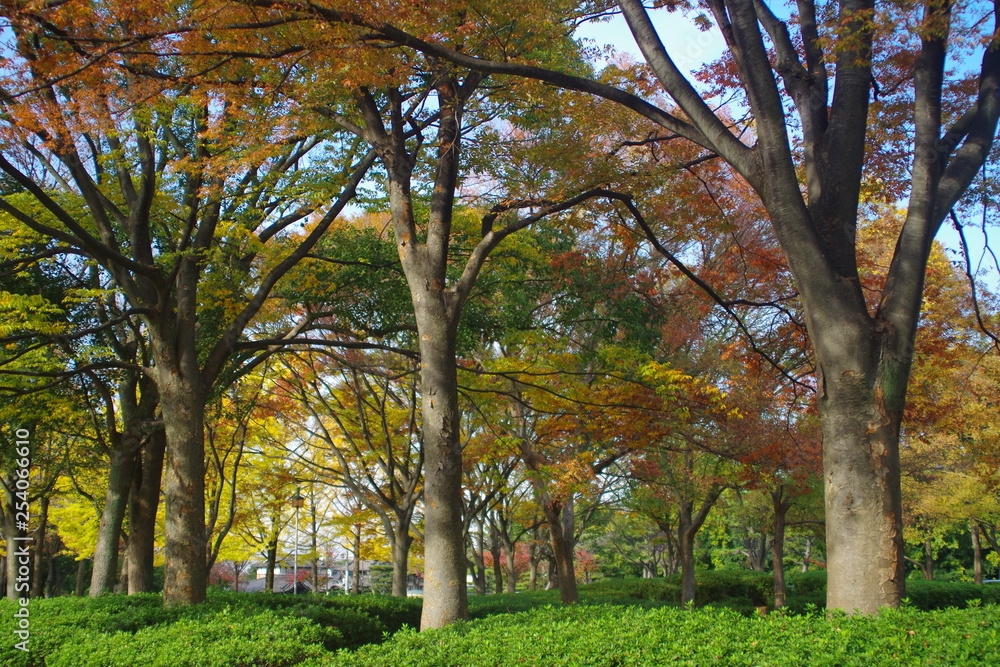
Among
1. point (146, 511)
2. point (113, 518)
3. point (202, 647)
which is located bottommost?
point (202, 647)

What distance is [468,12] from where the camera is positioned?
6652 millimetres

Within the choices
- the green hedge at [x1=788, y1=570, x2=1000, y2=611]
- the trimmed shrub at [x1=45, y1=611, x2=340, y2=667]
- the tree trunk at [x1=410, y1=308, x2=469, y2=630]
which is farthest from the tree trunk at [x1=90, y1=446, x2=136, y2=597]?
the green hedge at [x1=788, y1=570, x2=1000, y2=611]

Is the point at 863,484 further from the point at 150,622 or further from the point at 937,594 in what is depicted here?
the point at 937,594

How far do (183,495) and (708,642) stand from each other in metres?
6.11

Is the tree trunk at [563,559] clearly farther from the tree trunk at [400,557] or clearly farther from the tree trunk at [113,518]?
the tree trunk at [113,518]

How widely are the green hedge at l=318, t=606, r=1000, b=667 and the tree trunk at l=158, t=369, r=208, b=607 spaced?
399cm

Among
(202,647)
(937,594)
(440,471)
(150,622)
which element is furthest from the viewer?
(937,594)

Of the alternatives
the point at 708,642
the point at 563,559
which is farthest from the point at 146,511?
the point at 708,642

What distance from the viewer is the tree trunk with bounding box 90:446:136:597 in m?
10.9

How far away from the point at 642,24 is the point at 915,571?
127ft

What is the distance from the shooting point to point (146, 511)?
11.4 meters

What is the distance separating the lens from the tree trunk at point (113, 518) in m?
10.9

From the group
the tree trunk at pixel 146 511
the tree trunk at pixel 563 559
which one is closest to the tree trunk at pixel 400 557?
the tree trunk at pixel 563 559

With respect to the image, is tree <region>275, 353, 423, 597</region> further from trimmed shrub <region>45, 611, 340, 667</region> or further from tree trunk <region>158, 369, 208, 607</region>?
trimmed shrub <region>45, 611, 340, 667</region>
